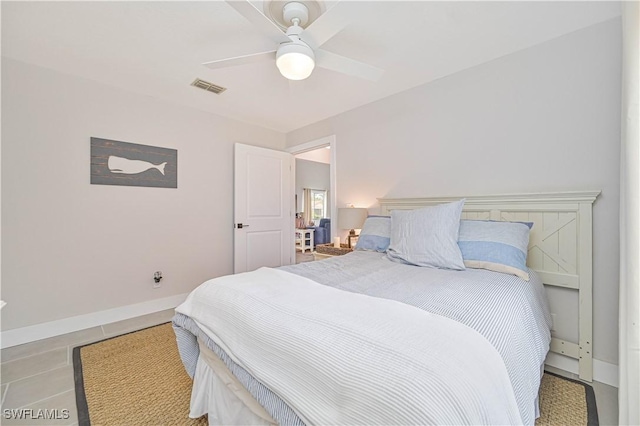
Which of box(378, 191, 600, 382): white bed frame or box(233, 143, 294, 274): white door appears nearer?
box(378, 191, 600, 382): white bed frame

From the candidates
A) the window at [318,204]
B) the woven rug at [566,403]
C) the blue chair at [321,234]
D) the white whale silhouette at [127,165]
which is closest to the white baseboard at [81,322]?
the white whale silhouette at [127,165]

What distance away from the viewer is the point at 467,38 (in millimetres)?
1960

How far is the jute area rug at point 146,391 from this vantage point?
1436 millimetres

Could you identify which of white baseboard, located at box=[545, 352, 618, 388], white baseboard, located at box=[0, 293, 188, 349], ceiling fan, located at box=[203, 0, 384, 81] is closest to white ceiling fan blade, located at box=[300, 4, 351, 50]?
ceiling fan, located at box=[203, 0, 384, 81]

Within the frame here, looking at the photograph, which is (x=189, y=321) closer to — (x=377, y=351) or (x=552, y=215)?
(x=377, y=351)

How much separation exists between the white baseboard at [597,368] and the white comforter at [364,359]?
1693mm

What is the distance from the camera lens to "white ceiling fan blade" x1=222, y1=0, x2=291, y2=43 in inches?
50.1

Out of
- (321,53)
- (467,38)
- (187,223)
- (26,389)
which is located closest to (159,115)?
(187,223)

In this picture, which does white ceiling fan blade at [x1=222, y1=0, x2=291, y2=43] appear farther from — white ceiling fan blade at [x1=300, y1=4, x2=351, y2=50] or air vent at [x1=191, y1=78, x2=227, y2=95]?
air vent at [x1=191, y1=78, x2=227, y2=95]

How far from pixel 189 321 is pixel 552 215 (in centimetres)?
246

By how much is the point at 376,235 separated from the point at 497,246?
96cm

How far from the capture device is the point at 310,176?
774 cm

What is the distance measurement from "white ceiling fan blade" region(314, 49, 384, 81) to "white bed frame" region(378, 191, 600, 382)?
1396 millimetres

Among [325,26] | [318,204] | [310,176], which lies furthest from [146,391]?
[318,204]
